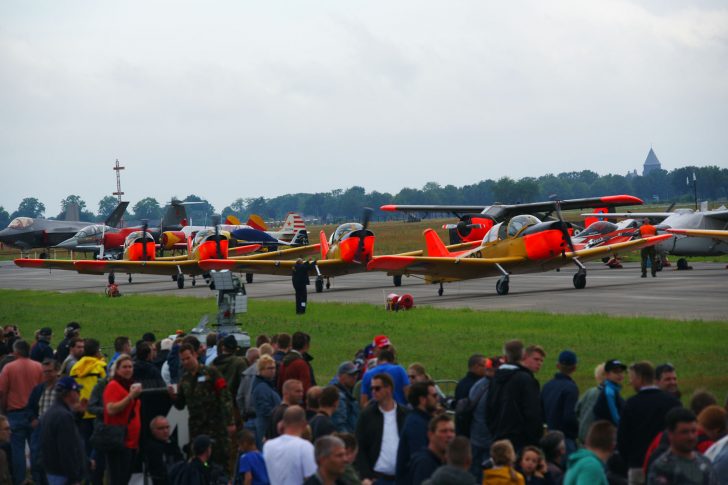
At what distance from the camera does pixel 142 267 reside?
148 feet

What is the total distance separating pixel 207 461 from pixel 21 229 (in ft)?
233

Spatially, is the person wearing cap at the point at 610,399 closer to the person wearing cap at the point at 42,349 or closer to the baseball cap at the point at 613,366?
the baseball cap at the point at 613,366

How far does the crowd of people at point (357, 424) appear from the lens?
6785 mm

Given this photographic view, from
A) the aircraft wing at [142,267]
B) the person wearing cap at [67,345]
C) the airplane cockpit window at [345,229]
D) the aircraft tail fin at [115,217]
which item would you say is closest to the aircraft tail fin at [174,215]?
the aircraft tail fin at [115,217]

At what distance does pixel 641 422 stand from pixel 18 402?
6.74 metres

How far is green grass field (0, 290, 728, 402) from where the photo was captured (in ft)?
53.8

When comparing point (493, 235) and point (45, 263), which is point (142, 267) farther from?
point (493, 235)

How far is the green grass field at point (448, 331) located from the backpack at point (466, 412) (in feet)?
17.4

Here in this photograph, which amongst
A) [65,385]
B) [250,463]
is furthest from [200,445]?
[65,385]

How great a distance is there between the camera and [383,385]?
8273 millimetres

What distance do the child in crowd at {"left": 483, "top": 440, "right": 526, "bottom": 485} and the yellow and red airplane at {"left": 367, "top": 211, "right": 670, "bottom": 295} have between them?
23880 millimetres

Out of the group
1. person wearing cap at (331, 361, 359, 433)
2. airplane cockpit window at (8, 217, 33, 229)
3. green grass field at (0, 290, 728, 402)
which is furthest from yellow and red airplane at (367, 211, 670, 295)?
airplane cockpit window at (8, 217, 33, 229)

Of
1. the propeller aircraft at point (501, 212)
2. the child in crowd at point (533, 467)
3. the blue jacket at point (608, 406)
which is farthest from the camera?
the propeller aircraft at point (501, 212)

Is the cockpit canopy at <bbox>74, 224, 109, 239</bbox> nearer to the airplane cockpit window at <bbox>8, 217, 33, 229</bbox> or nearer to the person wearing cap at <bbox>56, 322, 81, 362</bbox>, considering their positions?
the airplane cockpit window at <bbox>8, 217, 33, 229</bbox>
